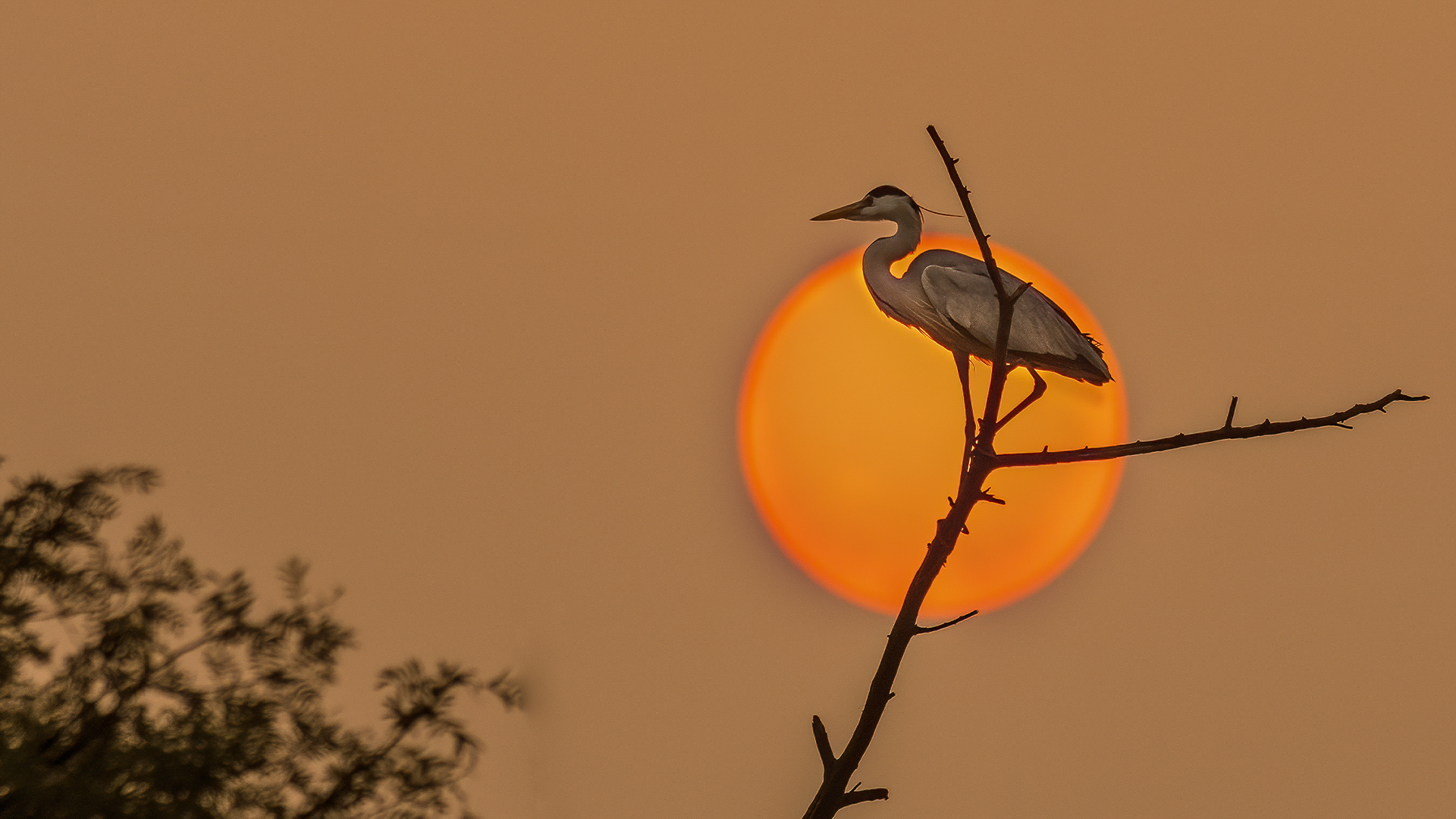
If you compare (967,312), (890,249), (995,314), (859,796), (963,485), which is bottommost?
(859,796)

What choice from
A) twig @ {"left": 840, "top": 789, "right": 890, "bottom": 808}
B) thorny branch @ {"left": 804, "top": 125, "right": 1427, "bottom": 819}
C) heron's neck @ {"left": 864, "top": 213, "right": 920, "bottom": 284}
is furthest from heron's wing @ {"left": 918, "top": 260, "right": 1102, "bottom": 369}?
twig @ {"left": 840, "top": 789, "right": 890, "bottom": 808}

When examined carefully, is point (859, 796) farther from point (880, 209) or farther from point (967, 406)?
point (880, 209)

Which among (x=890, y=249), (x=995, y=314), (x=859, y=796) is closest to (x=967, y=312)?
(x=995, y=314)

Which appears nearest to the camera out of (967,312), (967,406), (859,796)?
(859,796)

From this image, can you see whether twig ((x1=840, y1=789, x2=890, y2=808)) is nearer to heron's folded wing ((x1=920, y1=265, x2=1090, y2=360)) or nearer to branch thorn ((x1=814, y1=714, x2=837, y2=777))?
branch thorn ((x1=814, y1=714, x2=837, y2=777))

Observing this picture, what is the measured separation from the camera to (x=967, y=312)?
889cm

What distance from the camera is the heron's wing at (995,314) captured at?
8.76m

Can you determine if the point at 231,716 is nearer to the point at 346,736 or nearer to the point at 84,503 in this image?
the point at 346,736

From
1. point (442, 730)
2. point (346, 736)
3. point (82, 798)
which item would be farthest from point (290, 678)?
point (82, 798)

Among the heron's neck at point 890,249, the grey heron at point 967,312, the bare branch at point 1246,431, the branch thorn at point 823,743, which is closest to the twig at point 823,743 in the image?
the branch thorn at point 823,743

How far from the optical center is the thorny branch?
5.04 metres

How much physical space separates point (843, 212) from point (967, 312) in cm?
202

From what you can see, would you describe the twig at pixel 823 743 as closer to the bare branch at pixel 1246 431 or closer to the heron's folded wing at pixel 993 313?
the bare branch at pixel 1246 431

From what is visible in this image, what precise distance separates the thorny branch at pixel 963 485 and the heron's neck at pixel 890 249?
3.93 metres
